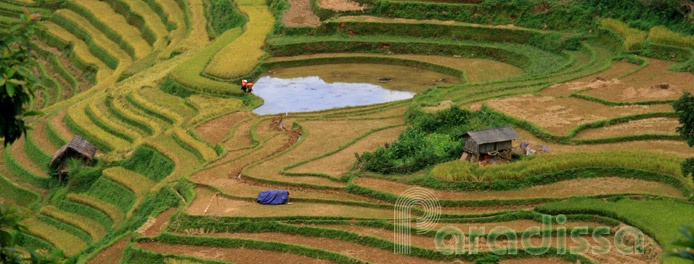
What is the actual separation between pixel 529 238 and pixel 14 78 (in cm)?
1067

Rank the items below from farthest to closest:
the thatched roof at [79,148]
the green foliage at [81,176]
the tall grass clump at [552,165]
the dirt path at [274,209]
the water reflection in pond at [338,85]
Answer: the water reflection in pond at [338,85]
the thatched roof at [79,148]
the green foliage at [81,176]
the tall grass clump at [552,165]
the dirt path at [274,209]

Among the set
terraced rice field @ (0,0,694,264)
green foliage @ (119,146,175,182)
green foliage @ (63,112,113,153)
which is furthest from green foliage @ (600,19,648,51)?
green foliage @ (63,112,113,153)

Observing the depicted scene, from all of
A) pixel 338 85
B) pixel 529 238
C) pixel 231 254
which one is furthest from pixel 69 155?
pixel 529 238

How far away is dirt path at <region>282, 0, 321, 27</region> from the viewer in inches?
1449

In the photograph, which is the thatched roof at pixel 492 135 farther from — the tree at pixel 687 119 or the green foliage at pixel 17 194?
the green foliage at pixel 17 194

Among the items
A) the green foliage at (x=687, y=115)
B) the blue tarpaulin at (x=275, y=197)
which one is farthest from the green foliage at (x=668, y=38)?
the blue tarpaulin at (x=275, y=197)

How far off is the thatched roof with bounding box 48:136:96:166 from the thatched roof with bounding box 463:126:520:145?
12704 millimetres

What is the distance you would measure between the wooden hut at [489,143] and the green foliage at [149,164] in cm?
941

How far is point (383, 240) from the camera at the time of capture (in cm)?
1560

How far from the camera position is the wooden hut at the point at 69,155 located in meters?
23.8

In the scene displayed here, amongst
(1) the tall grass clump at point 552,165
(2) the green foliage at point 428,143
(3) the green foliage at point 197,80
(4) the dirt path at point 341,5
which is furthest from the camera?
(4) the dirt path at point 341,5

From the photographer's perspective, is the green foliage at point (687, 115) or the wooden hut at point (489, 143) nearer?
the green foliage at point (687, 115)

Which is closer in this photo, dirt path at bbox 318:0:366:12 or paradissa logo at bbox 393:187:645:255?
paradissa logo at bbox 393:187:645:255

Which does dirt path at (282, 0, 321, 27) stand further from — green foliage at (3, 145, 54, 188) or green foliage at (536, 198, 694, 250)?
green foliage at (536, 198, 694, 250)
